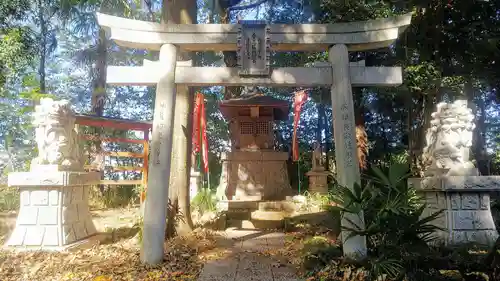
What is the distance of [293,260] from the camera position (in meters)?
5.24

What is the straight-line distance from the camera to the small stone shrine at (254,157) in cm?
1077

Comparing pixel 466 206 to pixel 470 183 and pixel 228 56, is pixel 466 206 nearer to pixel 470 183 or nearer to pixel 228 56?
pixel 470 183

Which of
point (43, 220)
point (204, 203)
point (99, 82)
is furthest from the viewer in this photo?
point (99, 82)

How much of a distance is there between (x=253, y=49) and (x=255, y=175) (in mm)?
6230

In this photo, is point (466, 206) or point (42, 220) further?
point (466, 206)

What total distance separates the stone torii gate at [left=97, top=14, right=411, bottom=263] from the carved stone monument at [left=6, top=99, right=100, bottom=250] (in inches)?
54.9

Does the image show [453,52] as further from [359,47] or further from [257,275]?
A: [257,275]

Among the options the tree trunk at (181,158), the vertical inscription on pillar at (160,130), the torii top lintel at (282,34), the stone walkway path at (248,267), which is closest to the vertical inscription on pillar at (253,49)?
the torii top lintel at (282,34)

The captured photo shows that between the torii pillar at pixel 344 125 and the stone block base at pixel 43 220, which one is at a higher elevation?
the torii pillar at pixel 344 125

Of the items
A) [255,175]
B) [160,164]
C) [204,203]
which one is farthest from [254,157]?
[160,164]

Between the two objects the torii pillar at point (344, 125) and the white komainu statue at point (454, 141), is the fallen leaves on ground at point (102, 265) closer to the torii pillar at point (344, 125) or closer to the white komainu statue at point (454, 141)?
the torii pillar at point (344, 125)

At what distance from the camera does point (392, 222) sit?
3.86 meters

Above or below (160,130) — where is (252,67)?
above

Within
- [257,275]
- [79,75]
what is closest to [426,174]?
[257,275]
